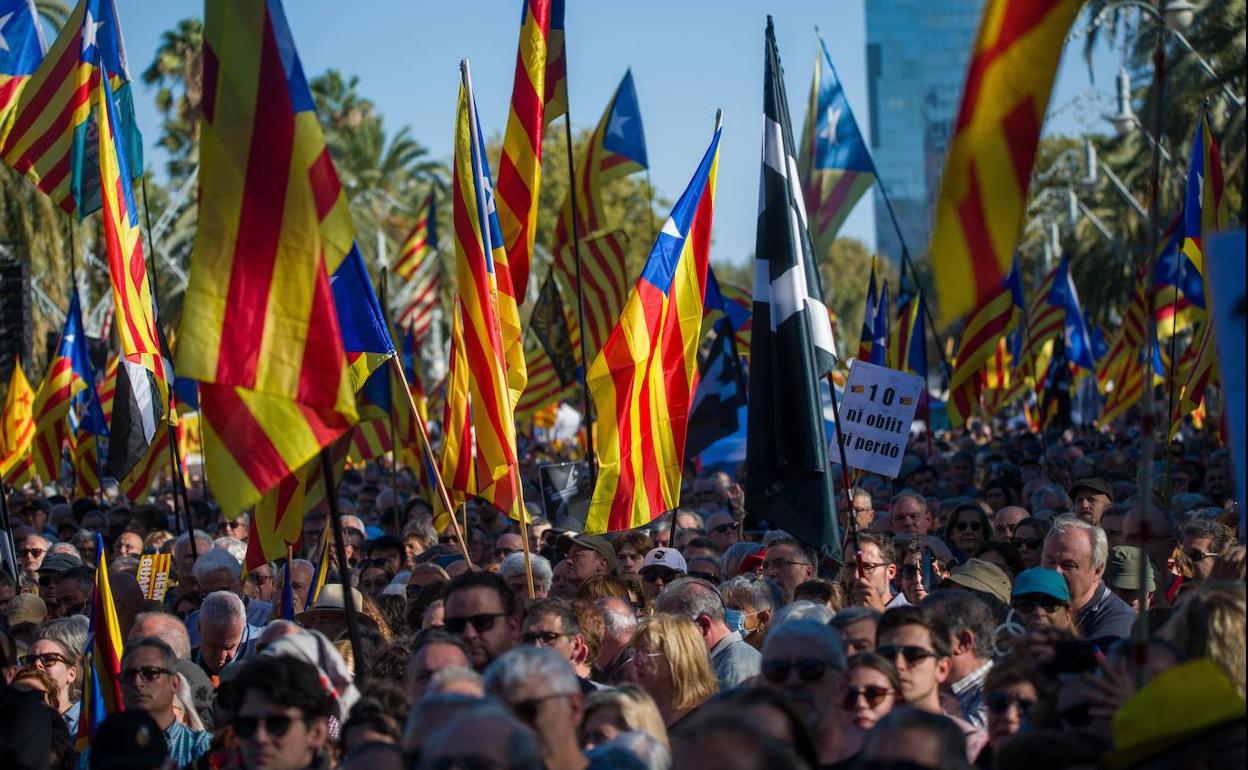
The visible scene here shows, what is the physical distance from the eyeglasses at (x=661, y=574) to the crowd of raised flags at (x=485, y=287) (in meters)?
0.28

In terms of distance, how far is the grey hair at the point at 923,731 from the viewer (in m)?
4.06

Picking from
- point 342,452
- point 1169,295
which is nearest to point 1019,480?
point 1169,295

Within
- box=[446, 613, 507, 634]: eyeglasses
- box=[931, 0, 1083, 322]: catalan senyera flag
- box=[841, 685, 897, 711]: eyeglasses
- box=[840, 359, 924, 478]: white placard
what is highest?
box=[931, 0, 1083, 322]: catalan senyera flag

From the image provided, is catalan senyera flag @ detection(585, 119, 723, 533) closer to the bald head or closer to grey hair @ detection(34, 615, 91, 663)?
the bald head

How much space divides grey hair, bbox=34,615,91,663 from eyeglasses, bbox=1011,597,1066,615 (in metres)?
3.95

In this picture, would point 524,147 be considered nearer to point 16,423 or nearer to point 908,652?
point 908,652

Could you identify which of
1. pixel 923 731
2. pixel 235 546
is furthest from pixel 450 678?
pixel 235 546

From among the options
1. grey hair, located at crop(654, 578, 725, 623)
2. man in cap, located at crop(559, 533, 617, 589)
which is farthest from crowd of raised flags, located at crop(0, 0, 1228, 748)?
grey hair, located at crop(654, 578, 725, 623)

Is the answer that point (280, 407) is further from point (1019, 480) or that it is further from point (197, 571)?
point (1019, 480)

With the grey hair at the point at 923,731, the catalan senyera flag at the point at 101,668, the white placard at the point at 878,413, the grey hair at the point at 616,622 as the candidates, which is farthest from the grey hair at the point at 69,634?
the white placard at the point at 878,413

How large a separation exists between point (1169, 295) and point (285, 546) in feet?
35.3

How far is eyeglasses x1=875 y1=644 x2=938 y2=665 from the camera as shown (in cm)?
531

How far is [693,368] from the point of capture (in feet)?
31.8

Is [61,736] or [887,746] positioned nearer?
[887,746]
